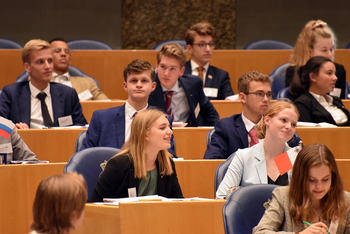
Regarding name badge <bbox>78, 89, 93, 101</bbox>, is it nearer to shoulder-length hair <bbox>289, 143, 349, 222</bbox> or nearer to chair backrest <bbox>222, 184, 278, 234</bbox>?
chair backrest <bbox>222, 184, 278, 234</bbox>

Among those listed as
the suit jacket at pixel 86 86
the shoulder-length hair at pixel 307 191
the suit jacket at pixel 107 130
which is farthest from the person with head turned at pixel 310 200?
the suit jacket at pixel 86 86

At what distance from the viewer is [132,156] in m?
2.58

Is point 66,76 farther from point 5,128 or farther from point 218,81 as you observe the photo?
point 5,128

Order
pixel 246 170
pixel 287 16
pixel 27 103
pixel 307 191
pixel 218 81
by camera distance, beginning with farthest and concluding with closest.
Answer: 1. pixel 287 16
2. pixel 218 81
3. pixel 27 103
4. pixel 246 170
5. pixel 307 191

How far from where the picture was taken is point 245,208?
6.82 ft

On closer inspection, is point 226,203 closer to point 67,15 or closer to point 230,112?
point 230,112

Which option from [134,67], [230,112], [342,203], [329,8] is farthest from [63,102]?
[329,8]

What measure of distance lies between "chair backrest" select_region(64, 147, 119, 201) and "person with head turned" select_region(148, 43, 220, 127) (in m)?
1.28

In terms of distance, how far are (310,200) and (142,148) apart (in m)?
0.94

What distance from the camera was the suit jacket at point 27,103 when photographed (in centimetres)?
400

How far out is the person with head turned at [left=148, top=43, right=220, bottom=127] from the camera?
404cm

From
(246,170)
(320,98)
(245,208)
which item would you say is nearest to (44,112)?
(246,170)

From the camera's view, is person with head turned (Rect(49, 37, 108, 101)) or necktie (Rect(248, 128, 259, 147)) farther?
person with head turned (Rect(49, 37, 108, 101))

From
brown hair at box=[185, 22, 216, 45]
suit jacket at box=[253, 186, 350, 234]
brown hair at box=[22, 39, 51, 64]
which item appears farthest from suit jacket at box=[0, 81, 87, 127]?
suit jacket at box=[253, 186, 350, 234]
